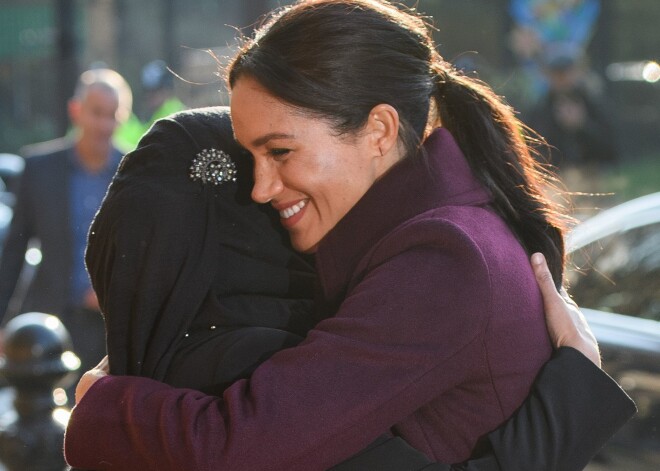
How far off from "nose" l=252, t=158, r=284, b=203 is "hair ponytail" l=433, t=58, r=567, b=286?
0.40 meters

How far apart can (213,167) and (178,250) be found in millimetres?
229

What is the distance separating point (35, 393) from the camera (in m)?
5.05

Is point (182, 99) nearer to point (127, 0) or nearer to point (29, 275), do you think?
point (127, 0)

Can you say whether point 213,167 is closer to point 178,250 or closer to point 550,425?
point 178,250

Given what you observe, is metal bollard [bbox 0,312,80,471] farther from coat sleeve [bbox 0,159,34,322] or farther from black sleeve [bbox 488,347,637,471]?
black sleeve [bbox 488,347,637,471]

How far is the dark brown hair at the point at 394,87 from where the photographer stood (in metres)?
2.25

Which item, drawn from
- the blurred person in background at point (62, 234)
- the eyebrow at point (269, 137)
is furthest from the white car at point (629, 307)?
the blurred person in background at point (62, 234)

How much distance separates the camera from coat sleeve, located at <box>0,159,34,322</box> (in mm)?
6266

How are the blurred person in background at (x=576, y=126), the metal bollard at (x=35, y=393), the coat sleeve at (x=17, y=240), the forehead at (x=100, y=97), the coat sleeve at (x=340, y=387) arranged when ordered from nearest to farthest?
the coat sleeve at (x=340, y=387) → the metal bollard at (x=35, y=393) → the coat sleeve at (x=17, y=240) → the forehead at (x=100, y=97) → the blurred person in background at (x=576, y=126)

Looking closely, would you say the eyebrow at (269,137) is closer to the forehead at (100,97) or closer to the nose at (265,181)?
the nose at (265,181)

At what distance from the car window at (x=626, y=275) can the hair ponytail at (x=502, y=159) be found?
2.17 metres

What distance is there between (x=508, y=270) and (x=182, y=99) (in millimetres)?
13871

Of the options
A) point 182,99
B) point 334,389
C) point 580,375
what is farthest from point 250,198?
point 182,99

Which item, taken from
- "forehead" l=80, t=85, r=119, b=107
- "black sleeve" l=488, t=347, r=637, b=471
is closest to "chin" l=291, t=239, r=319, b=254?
"black sleeve" l=488, t=347, r=637, b=471
